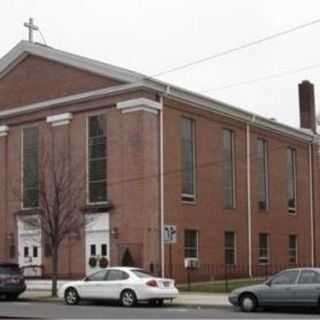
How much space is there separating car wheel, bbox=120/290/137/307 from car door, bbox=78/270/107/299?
0.90m

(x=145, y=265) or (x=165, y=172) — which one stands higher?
(x=165, y=172)

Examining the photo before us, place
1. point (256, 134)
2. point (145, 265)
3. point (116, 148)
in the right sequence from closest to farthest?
point (145, 265)
point (116, 148)
point (256, 134)

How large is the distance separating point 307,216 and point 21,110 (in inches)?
861

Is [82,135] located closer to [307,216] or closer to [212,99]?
[212,99]

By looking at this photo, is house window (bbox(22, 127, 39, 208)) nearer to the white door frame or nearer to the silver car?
the white door frame

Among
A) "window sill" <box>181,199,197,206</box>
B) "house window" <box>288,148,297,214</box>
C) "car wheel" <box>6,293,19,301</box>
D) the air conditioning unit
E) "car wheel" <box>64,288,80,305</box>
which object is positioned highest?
"house window" <box>288,148,297,214</box>

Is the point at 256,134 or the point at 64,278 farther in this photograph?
the point at 256,134

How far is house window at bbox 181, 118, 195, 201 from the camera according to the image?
41875mm

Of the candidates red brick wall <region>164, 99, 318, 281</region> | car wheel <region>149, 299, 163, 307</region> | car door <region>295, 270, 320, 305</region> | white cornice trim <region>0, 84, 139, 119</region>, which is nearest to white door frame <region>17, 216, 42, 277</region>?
white cornice trim <region>0, 84, 139, 119</region>

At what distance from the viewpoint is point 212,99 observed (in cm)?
4356

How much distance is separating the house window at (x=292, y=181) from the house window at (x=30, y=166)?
59.4 feet

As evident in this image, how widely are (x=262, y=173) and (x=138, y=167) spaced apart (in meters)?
13.2

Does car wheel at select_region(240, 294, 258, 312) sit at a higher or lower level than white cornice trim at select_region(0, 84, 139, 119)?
lower

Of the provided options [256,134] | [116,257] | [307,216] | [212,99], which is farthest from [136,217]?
[307,216]
